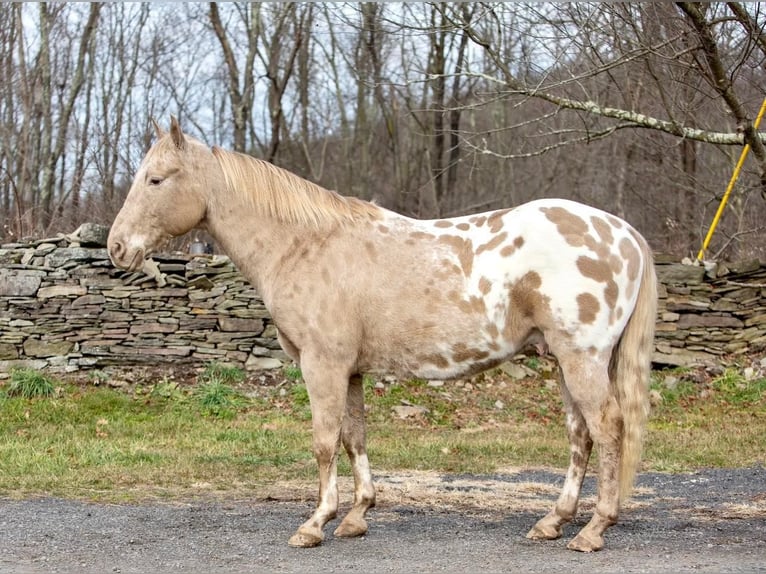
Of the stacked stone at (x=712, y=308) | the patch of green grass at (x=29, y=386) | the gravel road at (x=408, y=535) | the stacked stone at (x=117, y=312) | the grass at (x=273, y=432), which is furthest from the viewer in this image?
the stacked stone at (x=712, y=308)

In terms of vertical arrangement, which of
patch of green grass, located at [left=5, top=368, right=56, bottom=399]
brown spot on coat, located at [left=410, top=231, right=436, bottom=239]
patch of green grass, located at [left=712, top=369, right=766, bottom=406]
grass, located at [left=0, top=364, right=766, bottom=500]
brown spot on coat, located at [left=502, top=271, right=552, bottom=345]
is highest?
brown spot on coat, located at [left=410, top=231, right=436, bottom=239]

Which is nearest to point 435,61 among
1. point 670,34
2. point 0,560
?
point 670,34

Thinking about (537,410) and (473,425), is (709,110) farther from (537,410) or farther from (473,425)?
(473,425)

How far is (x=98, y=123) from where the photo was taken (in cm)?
1983

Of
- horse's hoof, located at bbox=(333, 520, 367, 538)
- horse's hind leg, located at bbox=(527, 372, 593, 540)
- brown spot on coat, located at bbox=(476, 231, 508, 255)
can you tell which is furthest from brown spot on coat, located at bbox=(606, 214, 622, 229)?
horse's hoof, located at bbox=(333, 520, 367, 538)

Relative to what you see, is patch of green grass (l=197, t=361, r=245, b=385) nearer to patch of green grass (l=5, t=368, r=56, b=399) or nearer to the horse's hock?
the horse's hock

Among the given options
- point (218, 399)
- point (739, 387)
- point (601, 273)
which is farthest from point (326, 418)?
point (739, 387)

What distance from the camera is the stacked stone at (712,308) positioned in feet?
39.6

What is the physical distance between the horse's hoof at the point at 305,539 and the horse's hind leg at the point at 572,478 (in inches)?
47.0

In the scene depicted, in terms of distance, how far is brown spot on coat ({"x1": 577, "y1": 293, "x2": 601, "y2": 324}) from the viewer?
459cm

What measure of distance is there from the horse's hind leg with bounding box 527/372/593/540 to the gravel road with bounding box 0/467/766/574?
0.11 meters

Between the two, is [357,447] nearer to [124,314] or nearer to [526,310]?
[526,310]

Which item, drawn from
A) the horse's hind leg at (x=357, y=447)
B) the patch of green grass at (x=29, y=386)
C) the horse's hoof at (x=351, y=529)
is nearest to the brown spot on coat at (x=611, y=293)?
the horse's hind leg at (x=357, y=447)

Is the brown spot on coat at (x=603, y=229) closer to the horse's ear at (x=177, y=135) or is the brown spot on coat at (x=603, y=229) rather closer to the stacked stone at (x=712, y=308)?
the horse's ear at (x=177, y=135)
